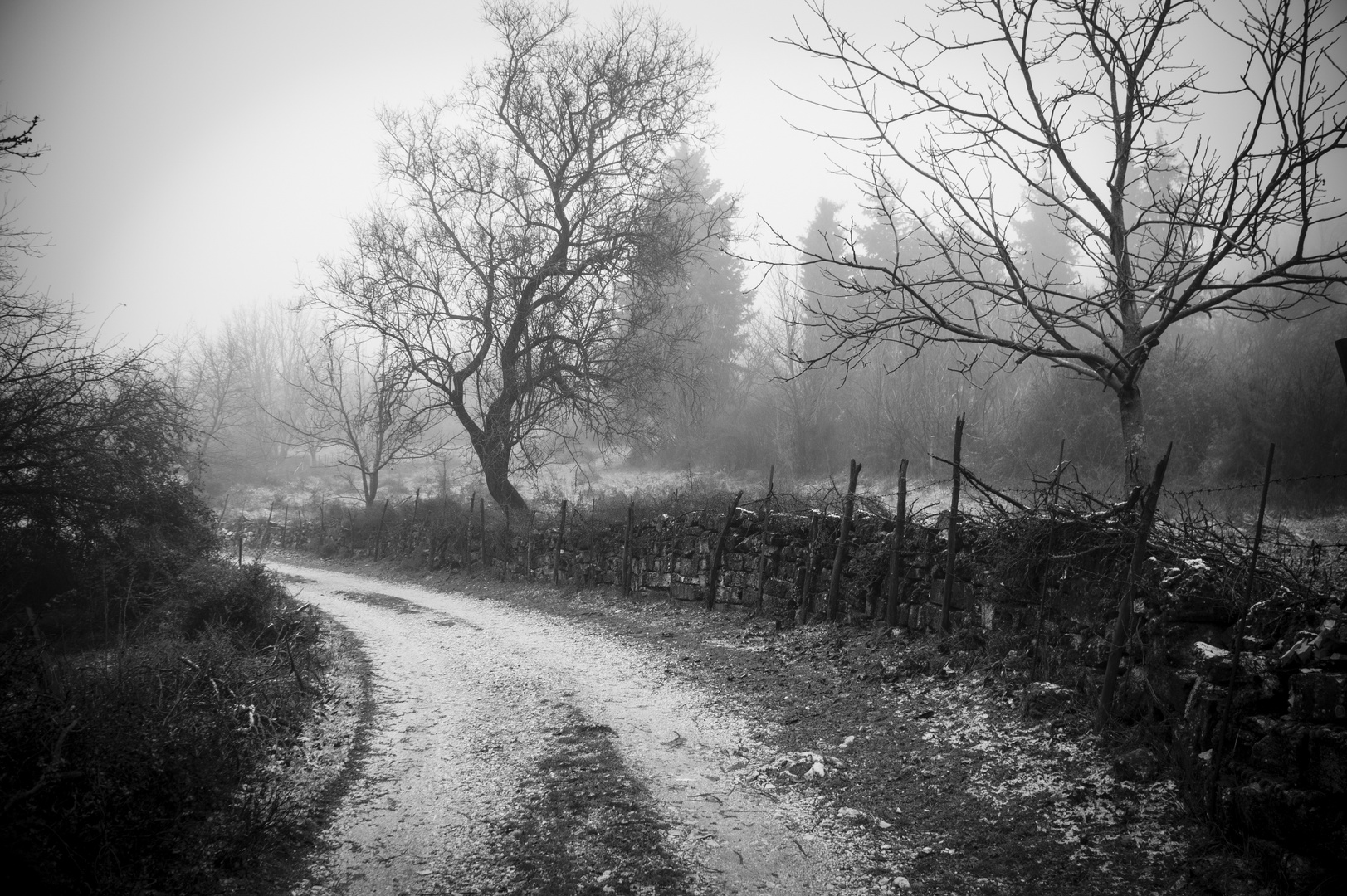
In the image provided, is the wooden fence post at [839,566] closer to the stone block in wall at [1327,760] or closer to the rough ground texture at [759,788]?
the rough ground texture at [759,788]

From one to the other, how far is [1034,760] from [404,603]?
1223 cm

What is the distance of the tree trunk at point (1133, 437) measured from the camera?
270 inches

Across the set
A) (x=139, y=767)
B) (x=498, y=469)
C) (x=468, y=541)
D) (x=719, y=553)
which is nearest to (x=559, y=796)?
(x=139, y=767)

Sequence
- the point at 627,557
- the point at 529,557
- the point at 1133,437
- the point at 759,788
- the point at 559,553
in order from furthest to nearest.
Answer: the point at 529,557 → the point at 559,553 → the point at 627,557 → the point at 1133,437 → the point at 759,788

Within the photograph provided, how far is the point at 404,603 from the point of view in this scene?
14352 mm

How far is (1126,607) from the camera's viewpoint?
17.2 feet

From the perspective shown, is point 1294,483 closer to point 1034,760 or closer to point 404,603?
point 1034,760

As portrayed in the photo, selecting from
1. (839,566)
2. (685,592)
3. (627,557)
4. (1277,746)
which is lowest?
(685,592)

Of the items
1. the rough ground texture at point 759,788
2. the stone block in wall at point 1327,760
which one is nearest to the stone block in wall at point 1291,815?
the stone block in wall at point 1327,760

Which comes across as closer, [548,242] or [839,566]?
[839,566]

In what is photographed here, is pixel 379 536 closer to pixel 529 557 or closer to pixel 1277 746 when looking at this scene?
pixel 529 557

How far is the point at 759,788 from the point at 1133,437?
4.99 metres

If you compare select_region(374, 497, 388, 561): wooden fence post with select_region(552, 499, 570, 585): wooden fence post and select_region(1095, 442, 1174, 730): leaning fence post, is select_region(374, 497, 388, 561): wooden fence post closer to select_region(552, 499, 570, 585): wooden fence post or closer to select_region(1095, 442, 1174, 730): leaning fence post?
select_region(552, 499, 570, 585): wooden fence post

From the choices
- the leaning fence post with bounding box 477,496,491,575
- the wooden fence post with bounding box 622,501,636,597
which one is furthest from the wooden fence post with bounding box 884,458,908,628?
the leaning fence post with bounding box 477,496,491,575
